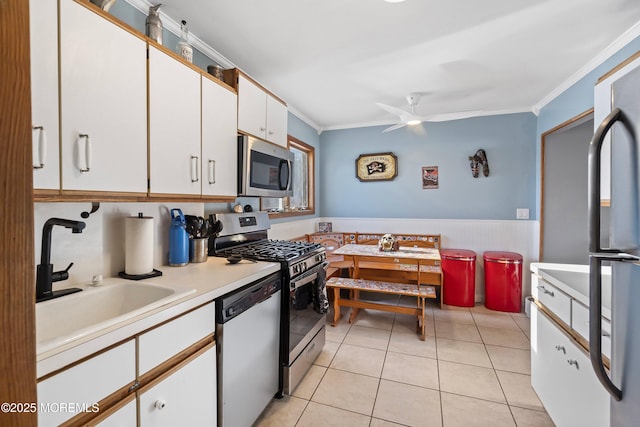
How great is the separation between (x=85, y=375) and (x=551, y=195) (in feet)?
14.3

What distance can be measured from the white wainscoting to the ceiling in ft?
5.15

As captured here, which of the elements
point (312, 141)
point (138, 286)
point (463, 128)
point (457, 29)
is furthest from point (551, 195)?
point (138, 286)

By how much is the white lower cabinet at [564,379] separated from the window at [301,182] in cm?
260

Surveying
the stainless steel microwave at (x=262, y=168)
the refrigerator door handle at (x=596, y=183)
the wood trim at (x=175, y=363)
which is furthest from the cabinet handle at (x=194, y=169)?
the refrigerator door handle at (x=596, y=183)

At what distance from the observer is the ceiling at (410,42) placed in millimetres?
1782

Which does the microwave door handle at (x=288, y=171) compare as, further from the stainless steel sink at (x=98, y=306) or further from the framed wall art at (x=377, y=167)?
the framed wall art at (x=377, y=167)

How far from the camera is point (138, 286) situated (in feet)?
4.57

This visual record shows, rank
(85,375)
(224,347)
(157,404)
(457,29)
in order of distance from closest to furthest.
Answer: (85,375) → (157,404) → (224,347) → (457,29)

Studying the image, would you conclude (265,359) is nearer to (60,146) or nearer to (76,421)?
(76,421)

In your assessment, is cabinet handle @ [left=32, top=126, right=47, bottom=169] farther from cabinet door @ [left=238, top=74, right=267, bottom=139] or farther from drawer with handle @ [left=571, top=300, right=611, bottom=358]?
drawer with handle @ [left=571, top=300, right=611, bottom=358]

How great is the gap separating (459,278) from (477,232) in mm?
734

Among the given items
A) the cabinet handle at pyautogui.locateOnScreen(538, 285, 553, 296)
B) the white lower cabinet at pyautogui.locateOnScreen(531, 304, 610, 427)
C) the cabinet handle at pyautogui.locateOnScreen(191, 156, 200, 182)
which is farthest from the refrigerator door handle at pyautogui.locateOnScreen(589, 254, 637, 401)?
the cabinet handle at pyautogui.locateOnScreen(191, 156, 200, 182)

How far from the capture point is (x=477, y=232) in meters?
3.86

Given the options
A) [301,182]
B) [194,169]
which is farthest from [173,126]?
[301,182]
